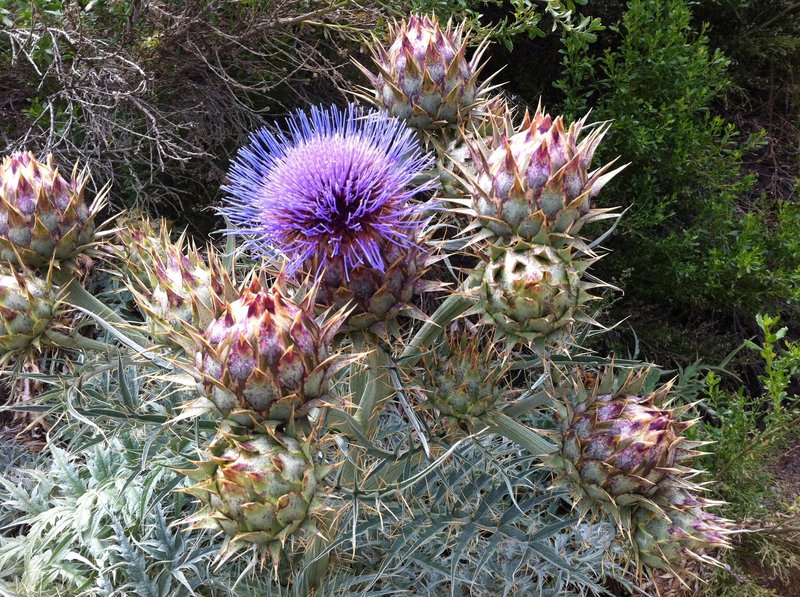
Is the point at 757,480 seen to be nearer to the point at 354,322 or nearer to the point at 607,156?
the point at 607,156

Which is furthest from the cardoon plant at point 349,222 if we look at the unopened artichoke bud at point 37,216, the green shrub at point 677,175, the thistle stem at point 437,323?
the green shrub at point 677,175

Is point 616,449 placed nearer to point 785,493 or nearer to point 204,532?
point 204,532

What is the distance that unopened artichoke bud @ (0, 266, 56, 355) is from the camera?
4.97 feet

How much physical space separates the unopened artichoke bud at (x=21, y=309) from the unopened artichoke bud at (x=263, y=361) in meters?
0.54

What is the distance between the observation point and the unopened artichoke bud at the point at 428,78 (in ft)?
5.71

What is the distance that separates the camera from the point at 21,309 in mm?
1523

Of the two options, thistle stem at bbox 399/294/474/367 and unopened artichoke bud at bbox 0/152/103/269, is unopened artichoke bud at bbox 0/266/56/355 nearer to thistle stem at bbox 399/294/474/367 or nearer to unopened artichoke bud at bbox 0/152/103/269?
unopened artichoke bud at bbox 0/152/103/269

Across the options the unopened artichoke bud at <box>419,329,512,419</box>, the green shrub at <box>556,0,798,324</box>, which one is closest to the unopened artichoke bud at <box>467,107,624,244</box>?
the unopened artichoke bud at <box>419,329,512,419</box>

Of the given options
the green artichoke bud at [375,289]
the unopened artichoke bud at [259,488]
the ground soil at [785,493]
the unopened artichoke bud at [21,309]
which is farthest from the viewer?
the ground soil at [785,493]

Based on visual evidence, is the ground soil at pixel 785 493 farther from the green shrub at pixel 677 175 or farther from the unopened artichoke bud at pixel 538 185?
the unopened artichoke bud at pixel 538 185

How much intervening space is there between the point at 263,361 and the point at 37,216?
31.9 inches

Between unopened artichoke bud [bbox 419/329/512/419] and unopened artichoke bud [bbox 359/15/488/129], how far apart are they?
621 millimetres

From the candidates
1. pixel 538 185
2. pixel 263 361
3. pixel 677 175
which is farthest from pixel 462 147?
pixel 677 175

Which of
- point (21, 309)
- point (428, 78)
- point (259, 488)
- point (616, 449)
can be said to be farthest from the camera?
point (428, 78)
